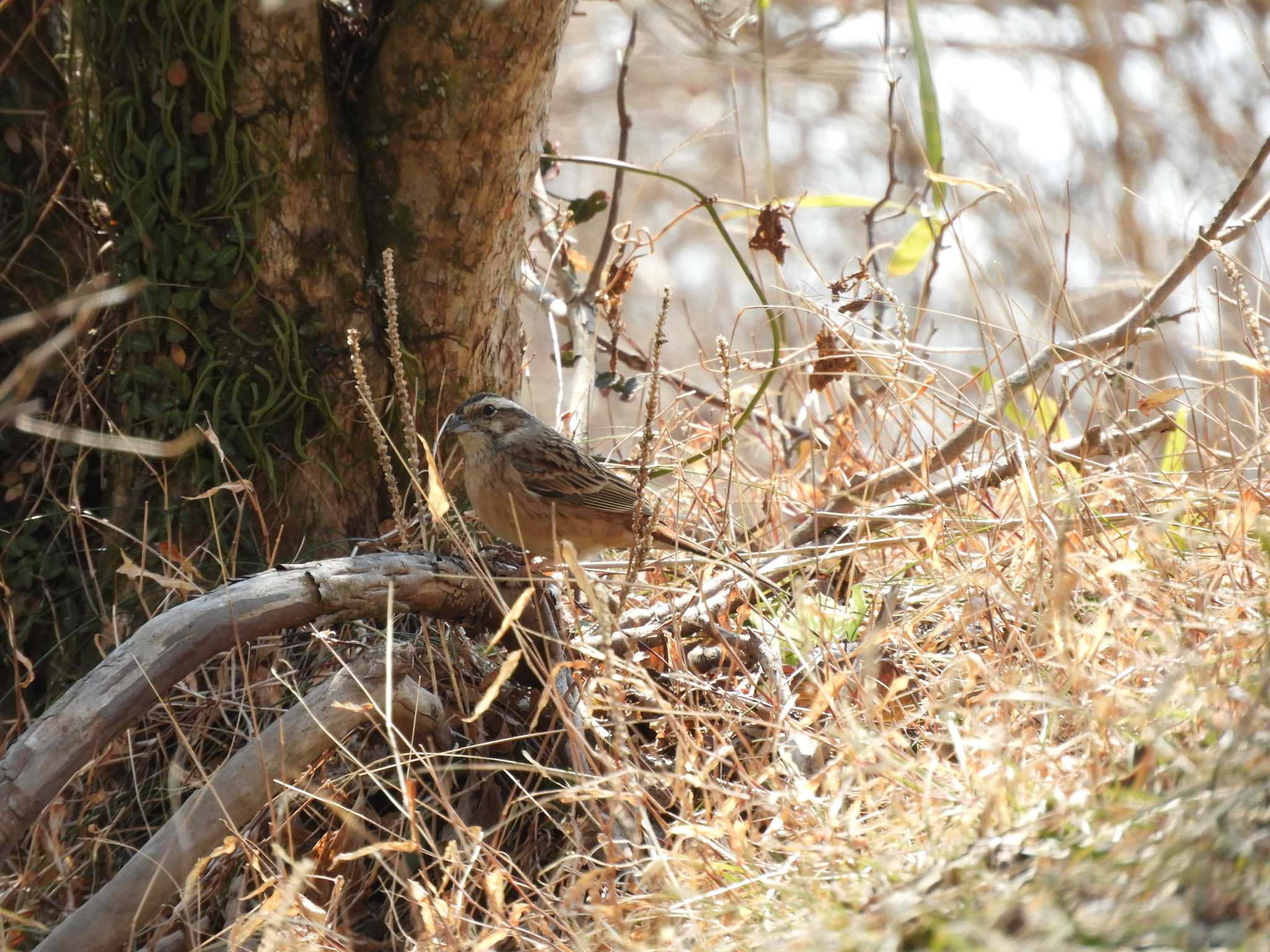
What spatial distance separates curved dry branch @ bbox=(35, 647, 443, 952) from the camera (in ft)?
8.28

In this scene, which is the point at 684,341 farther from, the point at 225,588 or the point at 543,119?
the point at 225,588

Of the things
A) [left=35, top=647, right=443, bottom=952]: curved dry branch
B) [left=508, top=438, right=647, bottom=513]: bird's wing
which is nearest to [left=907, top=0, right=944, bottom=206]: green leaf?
[left=508, top=438, right=647, bottom=513]: bird's wing

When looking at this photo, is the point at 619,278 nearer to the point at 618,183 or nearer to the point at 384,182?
the point at 618,183

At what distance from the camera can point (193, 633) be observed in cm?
263

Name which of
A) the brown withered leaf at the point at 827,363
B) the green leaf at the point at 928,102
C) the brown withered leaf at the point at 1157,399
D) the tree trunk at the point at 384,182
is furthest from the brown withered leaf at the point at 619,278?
the brown withered leaf at the point at 1157,399

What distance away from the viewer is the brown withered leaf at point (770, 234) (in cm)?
399

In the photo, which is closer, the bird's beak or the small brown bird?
the bird's beak

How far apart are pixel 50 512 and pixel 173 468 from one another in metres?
0.47

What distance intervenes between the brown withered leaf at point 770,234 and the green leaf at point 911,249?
0.95 meters

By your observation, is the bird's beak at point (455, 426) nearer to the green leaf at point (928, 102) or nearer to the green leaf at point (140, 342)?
the green leaf at point (140, 342)

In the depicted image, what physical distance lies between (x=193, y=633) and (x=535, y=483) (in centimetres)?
158

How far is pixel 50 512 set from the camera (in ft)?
12.4

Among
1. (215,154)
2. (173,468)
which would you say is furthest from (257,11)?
(173,468)

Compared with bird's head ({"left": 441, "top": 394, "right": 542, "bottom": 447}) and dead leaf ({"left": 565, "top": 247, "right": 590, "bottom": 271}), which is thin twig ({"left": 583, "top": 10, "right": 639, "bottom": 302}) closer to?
dead leaf ({"left": 565, "top": 247, "right": 590, "bottom": 271})
